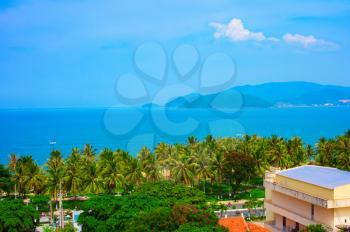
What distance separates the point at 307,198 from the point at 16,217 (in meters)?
19.6

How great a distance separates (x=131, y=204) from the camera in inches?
1135

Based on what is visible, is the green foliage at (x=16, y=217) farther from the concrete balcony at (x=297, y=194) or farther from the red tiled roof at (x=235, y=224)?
the concrete balcony at (x=297, y=194)

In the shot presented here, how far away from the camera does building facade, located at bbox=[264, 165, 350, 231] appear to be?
22.9 metres

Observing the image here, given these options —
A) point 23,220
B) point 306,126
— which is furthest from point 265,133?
point 23,220

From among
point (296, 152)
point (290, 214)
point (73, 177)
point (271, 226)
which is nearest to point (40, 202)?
point (73, 177)

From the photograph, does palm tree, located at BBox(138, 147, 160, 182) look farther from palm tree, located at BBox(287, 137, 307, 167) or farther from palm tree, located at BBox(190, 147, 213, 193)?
palm tree, located at BBox(287, 137, 307, 167)

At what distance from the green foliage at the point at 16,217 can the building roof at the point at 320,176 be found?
1762 cm

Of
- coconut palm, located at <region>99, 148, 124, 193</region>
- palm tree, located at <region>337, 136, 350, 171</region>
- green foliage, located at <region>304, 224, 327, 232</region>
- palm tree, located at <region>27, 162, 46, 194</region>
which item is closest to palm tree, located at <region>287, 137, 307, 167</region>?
palm tree, located at <region>337, 136, 350, 171</region>

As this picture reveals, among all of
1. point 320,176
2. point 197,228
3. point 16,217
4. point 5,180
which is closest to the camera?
point 197,228

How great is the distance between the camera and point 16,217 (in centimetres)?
3216

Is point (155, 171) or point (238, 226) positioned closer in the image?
point (238, 226)

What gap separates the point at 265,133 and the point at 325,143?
366 feet

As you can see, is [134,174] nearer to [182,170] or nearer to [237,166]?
[182,170]

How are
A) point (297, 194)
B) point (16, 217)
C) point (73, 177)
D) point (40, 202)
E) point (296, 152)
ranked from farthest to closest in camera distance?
1. point (296, 152)
2. point (73, 177)
3. point (40, 202)
4. point (16, 217)
5. point (297, 194)
